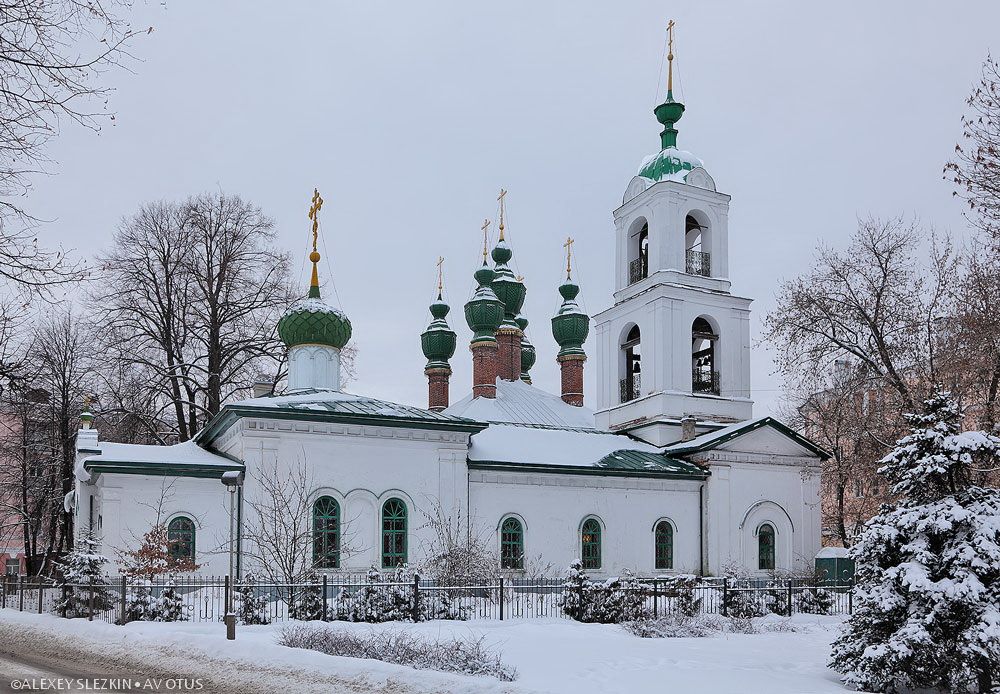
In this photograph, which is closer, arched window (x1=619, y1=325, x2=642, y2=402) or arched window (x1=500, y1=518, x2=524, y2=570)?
arched window (x1=500, y1=518, x2=524, y2=570)

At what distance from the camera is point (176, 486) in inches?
767

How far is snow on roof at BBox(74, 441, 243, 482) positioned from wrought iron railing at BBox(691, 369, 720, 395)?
1295cm

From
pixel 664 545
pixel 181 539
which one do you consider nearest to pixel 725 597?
pixel 664 545

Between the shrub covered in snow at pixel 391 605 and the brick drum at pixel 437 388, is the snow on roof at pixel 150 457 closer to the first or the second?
the shrub covered in snow at pixel 391 605

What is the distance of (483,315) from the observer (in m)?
32.1

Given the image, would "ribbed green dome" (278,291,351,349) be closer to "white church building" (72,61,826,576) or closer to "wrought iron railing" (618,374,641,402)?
"white church building" (72,61,826,576)

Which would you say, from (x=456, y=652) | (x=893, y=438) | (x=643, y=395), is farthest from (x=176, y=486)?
(x=893, y=438)

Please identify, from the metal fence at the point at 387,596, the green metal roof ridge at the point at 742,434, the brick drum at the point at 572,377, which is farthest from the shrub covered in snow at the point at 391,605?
the brick drum at the point at 572,377

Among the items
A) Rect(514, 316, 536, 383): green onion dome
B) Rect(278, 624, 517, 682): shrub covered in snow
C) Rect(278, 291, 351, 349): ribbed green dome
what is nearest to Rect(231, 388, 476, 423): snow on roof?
Rect(278, 291, 351, 349): ribbed green dome

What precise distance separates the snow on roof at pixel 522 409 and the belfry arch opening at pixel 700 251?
6.36m

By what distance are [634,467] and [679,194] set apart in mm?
7819

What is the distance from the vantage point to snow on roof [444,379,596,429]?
98.9 feet

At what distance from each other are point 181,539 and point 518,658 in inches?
355

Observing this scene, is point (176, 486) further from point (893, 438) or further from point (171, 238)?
point (893, 438)
